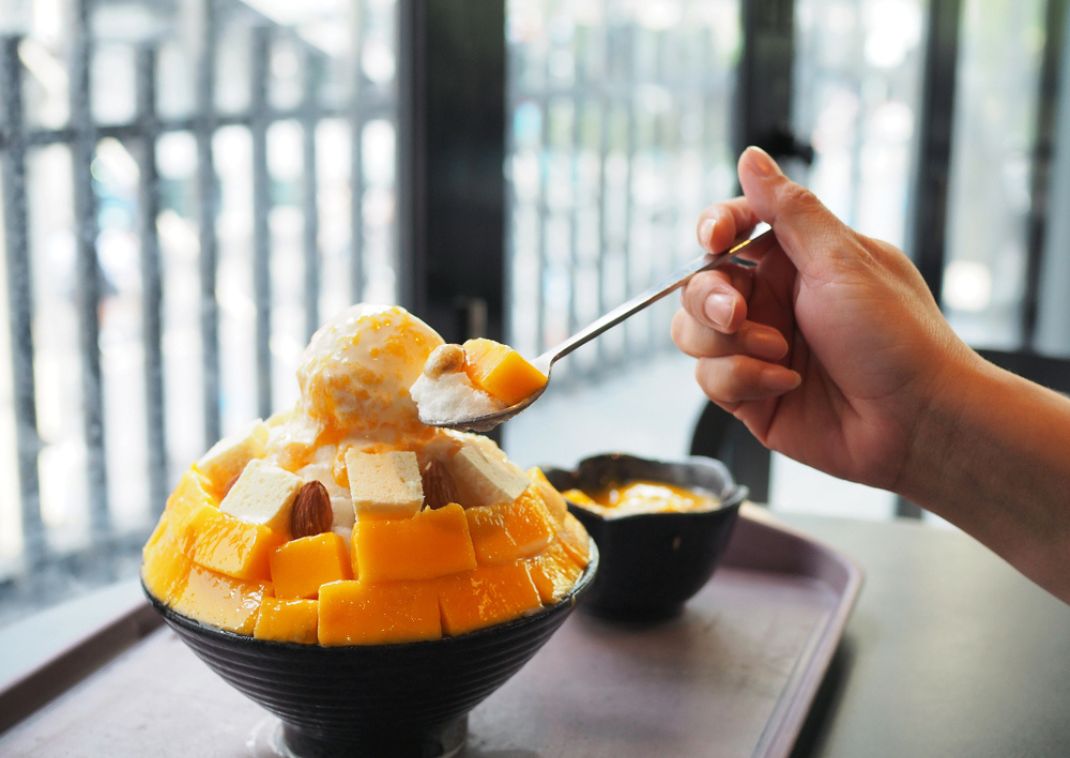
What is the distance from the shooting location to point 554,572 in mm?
757

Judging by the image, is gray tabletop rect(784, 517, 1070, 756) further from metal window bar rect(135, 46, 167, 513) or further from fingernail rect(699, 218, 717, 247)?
metal window bar rect(135, 46, 167, 513)

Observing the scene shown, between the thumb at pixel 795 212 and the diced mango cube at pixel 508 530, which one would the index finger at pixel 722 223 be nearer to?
the thumb at pixel 795 212

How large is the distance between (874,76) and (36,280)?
2621mm

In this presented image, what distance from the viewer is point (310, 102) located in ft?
5.20

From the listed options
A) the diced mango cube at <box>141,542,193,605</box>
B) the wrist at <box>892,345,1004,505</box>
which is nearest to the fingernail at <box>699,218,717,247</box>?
the wrist at <box>892,345,1004,505</box>

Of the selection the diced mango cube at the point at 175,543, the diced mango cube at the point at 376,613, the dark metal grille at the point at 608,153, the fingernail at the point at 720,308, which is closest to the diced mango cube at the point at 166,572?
the diced mango cube at the point at 175,543

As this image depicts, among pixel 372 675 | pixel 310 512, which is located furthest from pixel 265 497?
pixel 372 675

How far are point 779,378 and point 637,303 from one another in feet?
0.62

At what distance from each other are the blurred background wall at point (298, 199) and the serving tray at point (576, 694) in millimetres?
393

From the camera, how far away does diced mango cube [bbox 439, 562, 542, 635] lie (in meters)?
0.69

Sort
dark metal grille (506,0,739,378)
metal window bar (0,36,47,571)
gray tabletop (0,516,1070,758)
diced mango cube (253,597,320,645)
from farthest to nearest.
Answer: dark metal grille (506,0,739,378) < metal window bar (0,36,47,571) < gray tabletop (0,516,1070,758) < diced mango cube (253,597,320,645)

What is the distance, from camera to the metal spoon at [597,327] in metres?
0.75

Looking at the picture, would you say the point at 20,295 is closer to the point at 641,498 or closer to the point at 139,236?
the point at 139,236

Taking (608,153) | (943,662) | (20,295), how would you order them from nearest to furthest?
(943,662) → (20,295) → (608,153)
